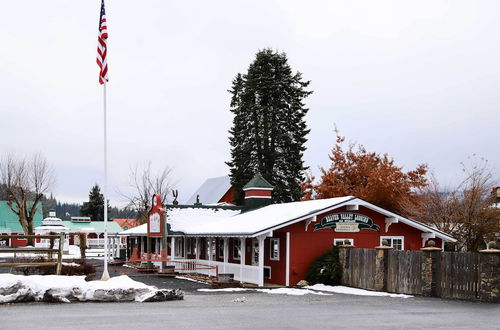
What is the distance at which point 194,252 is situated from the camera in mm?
39062

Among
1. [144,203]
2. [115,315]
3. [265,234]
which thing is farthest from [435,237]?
[144,203]

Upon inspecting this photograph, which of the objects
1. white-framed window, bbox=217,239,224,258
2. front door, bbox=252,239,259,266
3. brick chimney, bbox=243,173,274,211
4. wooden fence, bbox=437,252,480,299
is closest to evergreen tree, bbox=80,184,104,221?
brick chimney, bbox=243,173,274,211

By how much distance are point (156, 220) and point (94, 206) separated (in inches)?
2691

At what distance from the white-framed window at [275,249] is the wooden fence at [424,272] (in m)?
3.40

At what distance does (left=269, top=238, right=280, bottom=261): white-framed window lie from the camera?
29.2 meters

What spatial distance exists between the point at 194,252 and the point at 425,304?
20780 millimetres

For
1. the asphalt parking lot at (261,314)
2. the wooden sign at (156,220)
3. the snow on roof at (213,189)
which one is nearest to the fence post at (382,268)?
the asphalt parking lot at (261,314)

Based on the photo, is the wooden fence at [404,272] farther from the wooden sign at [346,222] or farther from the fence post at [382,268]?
the wooden sign at [346,222]

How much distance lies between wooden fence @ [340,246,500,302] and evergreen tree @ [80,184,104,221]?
81.3 metres

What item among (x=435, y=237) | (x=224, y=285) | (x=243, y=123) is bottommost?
(x=224, y=285)

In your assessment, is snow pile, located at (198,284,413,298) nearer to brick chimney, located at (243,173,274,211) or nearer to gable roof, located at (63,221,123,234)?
brick chimney, located at (243,173,274,211)

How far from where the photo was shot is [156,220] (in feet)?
123

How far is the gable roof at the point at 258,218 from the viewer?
28.1 m

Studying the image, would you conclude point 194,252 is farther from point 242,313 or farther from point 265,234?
point 242,313
